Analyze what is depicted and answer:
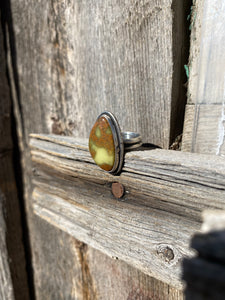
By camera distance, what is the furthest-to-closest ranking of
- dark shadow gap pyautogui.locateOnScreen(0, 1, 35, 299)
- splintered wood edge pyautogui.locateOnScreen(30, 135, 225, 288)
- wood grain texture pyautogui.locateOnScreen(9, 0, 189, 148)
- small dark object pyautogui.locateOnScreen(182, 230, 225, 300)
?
1. dark shadow gap pyautogui.locateOnScreen(0, 1, 35, 299)
2. wood grain texture pyautogui.locateOnScreen(9, 0, 189, 148)
3. splintered wood edge pyautogui.locateOnScreen(30, 135, 225, 288)
4. small dark object pyautogui.locateOnScreen(182, 230, 225, 300)

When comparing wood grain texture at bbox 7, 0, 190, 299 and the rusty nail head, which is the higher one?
wood grain texture at bbox 7, 0, 190, 299

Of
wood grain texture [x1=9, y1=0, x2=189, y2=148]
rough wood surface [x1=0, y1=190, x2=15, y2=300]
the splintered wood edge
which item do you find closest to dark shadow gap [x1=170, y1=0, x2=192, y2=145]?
wood grain texture [x1=9, y1=0, x2=189, y2=148]

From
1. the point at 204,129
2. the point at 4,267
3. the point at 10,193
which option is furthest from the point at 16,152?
the point at 204,129

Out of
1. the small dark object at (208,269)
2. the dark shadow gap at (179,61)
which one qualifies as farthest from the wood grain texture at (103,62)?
the small dark object at (208,269)

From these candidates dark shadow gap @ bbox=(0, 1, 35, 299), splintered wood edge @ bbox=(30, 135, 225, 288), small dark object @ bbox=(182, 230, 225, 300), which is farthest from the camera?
dark shadow gap @ bbox=(0, 1, 35, 299)

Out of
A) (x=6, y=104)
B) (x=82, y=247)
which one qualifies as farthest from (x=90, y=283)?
(x=6, y=104)

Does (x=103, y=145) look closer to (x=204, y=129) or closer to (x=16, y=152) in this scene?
(x=204, y=129)

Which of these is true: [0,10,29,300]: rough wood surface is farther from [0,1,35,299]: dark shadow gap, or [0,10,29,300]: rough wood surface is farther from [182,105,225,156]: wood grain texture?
[182,105,225,156]: wood grain texture
